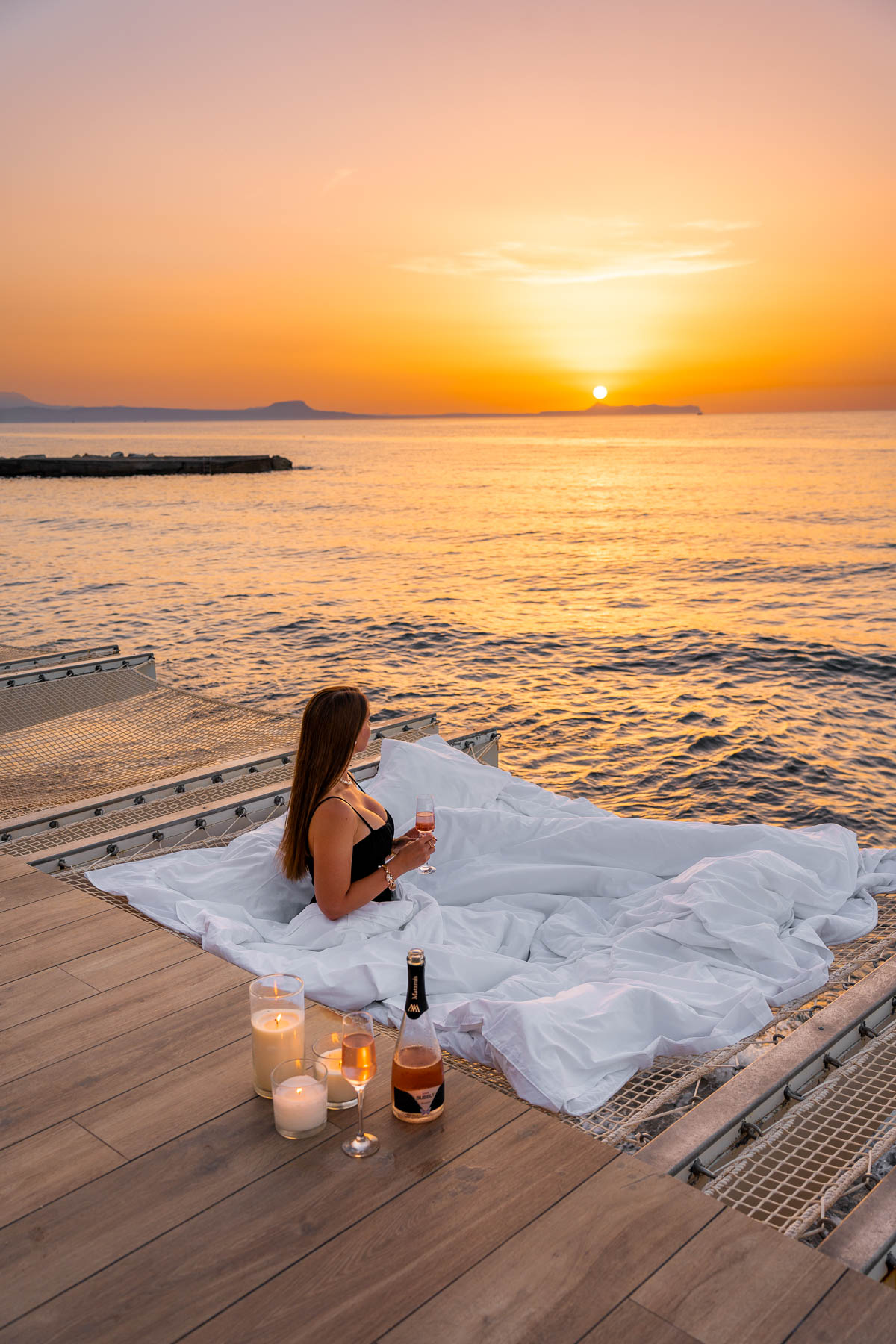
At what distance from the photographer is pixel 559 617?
18.2 m

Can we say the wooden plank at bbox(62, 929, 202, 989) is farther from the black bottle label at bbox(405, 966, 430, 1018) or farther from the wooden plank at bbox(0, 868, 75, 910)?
the black bottle label at bbox(405, 966, 430, 1018)

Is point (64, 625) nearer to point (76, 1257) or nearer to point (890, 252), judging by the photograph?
point (76, 1257)

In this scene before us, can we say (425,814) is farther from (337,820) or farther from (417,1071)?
(417,1071)

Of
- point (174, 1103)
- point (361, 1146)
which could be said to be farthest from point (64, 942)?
point (361, 1146)

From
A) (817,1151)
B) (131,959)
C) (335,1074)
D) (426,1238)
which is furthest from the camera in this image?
(131,959)

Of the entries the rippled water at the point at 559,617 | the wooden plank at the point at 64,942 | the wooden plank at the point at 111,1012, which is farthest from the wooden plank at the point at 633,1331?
the rippled water at the point at 559,617

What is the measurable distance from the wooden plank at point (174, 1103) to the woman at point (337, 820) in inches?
36.2

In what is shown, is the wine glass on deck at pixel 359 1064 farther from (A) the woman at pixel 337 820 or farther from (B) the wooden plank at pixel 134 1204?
(A) the woman at pixel 337 820

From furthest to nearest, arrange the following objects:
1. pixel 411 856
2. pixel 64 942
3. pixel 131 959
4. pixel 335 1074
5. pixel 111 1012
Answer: pixel 411 856 < pixel 64 942 < pixel 131 959 < pixel 111 1012 < pixel 335 1074

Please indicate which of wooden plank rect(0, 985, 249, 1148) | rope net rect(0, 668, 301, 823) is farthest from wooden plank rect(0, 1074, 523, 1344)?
rope net rect(0, 668, 301, 823)

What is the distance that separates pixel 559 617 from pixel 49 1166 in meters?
16.5

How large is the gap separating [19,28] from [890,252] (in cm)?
2564

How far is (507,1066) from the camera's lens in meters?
2.68

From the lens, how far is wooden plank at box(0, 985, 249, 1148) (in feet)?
7.66
